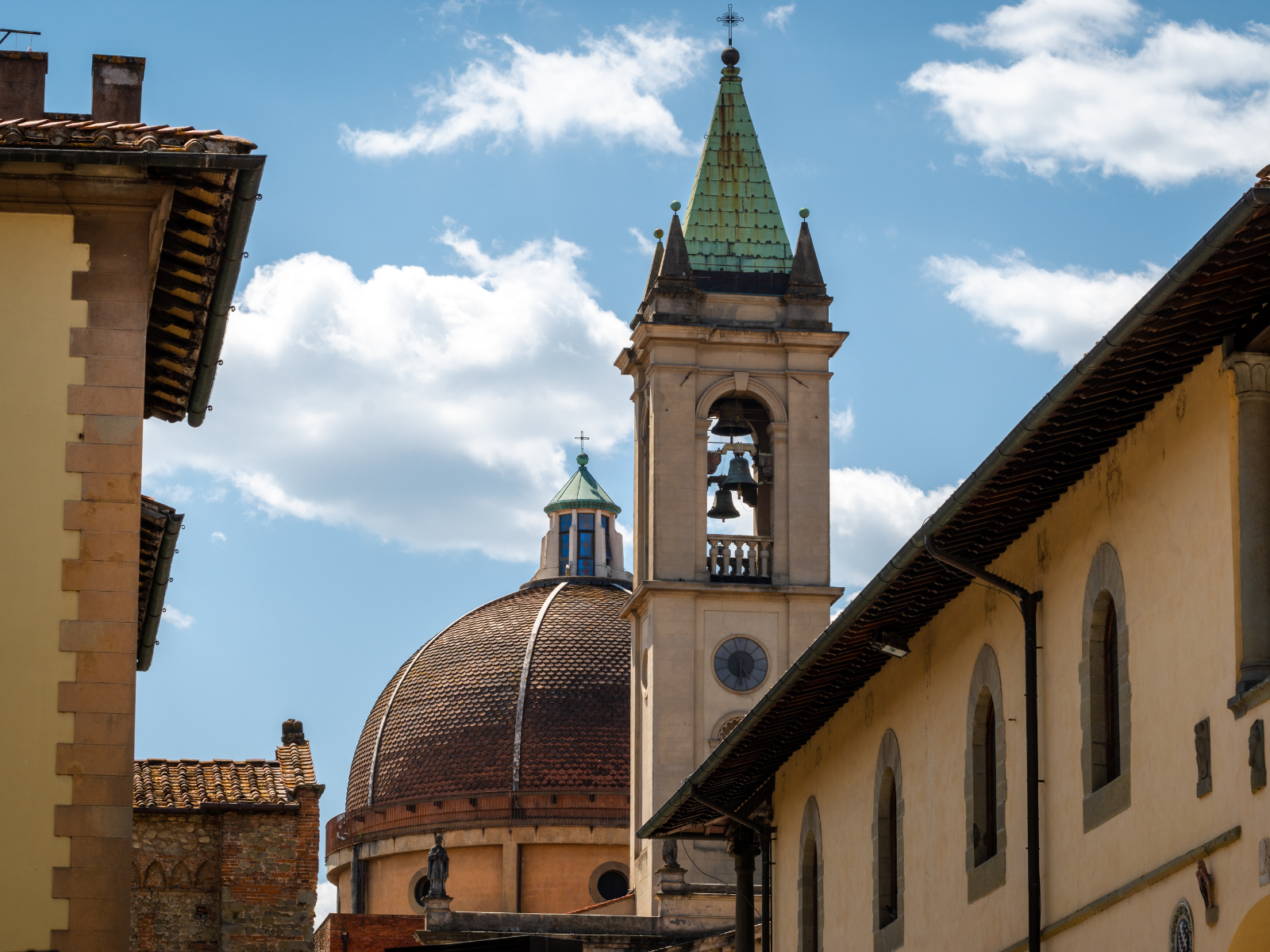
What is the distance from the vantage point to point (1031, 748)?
18172 mm

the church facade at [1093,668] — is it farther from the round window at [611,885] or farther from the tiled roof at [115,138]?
the round window at [611,885]

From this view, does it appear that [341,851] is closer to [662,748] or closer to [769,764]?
[662,748]

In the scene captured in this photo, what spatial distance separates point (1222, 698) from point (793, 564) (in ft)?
119

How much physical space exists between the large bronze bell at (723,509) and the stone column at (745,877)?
66.2 feet

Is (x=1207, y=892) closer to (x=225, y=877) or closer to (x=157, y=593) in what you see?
(x=157, y=593)

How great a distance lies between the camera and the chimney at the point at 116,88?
19484 millimetres

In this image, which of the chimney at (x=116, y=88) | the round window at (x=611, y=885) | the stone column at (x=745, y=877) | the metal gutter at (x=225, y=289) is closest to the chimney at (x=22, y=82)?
the chimney at (x=116, y=88)

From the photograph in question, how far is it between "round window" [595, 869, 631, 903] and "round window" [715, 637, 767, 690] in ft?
49.4

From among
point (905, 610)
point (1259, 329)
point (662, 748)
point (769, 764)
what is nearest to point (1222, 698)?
point (1259, 329)

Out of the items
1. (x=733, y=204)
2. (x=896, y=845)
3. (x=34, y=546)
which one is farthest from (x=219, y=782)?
(x=733, y=204)

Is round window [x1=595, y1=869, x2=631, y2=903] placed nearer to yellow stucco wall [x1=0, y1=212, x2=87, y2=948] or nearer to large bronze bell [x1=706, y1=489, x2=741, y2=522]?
large bronze bell [x1=706, y1=489, x2=741, y2=522]

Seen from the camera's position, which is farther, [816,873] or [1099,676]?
[816,873]

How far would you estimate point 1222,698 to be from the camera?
14.4m

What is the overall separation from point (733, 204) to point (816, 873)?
1137 inches
